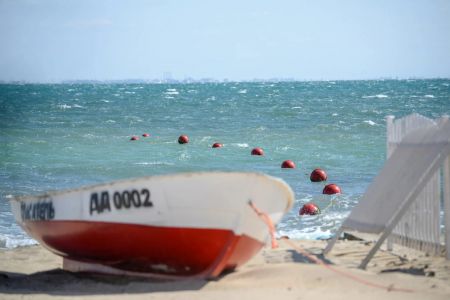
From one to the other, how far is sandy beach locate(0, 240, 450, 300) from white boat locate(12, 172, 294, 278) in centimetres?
23

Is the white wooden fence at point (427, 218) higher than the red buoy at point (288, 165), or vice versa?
the white wooden fence at point (427, 218)

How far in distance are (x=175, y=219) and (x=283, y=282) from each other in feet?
4.01

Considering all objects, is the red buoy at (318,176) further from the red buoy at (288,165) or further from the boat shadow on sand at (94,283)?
the boat shadow on sand at (94,283)

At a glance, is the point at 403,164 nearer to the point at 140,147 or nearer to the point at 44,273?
the point at 44,273

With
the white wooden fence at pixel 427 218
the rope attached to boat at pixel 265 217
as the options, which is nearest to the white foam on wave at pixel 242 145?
the white wooden fence at pixel 427 218

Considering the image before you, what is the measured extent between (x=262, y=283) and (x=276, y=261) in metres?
1.19

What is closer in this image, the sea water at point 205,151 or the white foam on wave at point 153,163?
the sea water at point 205,151

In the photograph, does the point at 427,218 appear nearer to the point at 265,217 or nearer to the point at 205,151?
the point at 265,217

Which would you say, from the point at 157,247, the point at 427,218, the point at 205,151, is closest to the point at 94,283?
the point at 157,247

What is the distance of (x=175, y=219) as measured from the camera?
7.39 metres

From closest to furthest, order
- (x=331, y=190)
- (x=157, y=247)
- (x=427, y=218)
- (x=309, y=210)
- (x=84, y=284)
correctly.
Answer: (x=157, y=247) → (x=84, y=284) → (x=427, y=218) → (x=309, y=210) → (x=331, y=190)

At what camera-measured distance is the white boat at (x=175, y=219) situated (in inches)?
284

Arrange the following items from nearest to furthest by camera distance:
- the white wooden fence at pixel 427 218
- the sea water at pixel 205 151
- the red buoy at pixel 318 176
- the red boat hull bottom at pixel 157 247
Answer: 1. the red boat hull bottom at pixel 157 247
2. the white wooden fence at pixel 427 218
3. the sea water at pixel 205 151
4. the red buoy at pixel 318 176

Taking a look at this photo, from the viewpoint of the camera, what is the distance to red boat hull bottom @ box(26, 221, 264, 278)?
742 cm
